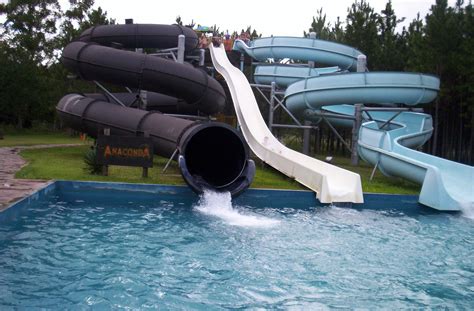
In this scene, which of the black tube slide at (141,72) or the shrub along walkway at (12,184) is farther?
the black tube slide at (141,72)

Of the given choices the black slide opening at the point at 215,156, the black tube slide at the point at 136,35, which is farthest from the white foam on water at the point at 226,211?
the black tube slide at the point at 136,35

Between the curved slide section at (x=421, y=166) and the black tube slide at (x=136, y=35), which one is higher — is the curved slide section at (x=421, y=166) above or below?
below

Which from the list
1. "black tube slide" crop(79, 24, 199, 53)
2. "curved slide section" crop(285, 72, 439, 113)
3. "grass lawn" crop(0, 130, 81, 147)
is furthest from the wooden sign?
"grass lawn" crop(0, 130, 81, 147)

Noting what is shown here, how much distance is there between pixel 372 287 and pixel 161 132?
20.9 feet

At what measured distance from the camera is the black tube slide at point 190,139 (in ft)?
29.1

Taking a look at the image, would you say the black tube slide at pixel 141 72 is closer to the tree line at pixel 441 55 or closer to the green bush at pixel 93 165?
the green bush at pixel 93 165

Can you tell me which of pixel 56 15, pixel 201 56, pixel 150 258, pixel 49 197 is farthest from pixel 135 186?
pixel 56 15

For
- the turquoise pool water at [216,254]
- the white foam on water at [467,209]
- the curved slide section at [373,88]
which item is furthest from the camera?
the curved slide section at [373,88]

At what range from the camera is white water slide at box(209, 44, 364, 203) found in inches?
360

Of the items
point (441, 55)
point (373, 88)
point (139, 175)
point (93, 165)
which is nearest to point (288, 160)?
point (139, 175)

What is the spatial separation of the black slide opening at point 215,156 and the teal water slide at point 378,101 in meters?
3.43

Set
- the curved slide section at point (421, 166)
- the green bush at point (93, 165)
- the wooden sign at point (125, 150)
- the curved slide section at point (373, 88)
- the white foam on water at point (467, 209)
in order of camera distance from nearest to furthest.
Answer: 1. the white foam on water at point (467, 209)
2. the curved slide section at point (421, 166)
3. the wooden sign at point (125, 150)
4. the green bush at point (93, 165)
5. the curved slide section at point (373, 88)

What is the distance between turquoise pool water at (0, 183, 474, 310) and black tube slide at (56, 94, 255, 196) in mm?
564

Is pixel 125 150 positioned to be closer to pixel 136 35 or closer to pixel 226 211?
pixel 226 211
